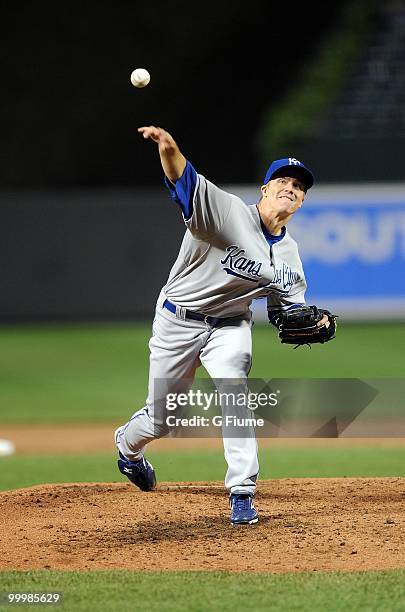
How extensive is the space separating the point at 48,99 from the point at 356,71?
20.1 feet

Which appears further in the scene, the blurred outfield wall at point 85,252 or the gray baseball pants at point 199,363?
the blurred outfield wall at point 85,252

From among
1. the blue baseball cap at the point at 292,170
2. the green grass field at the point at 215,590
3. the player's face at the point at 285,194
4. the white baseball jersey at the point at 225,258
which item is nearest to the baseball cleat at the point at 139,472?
the white baseball jersey at the point at 225,258

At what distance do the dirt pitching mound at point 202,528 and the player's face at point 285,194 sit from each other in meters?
1.49

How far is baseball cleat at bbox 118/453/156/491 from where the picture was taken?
19.1 feet

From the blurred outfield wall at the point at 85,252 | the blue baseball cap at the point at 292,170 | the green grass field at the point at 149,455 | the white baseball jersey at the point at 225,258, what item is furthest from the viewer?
the blurred outfield wall at the point at 85,252

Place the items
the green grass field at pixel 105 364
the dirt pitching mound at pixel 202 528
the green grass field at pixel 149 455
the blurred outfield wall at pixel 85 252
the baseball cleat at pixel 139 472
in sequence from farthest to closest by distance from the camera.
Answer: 1. the blurred outfield wall at pixel 85 252
2. the green grass field at pixel 105 364
3. the baseball cleat at pixel 139 472
4. the dirt pitching mound at pixel 202 528
5. the green grass field at pixel 149 455

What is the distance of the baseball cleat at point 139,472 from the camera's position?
5824 millimetres

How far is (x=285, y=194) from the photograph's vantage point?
5.18m

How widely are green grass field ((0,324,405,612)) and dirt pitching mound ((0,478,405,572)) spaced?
196 millimetres
